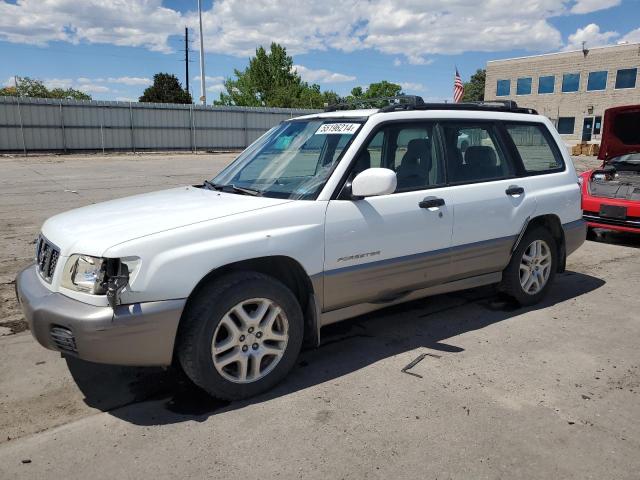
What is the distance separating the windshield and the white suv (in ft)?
0.05

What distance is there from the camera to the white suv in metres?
2.88

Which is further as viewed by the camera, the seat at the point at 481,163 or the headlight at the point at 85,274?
the seat at the point at 481,163

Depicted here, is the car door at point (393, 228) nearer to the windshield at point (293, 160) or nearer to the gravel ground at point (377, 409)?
the windshield at point (293, 160)

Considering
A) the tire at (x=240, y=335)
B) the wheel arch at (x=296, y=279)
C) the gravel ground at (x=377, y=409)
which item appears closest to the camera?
the gravel ground at (x=377, y=409)

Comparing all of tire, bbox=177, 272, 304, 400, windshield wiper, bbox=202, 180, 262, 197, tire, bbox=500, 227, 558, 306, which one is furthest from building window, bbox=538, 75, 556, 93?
tire, bbox=177, 272, 304, 400

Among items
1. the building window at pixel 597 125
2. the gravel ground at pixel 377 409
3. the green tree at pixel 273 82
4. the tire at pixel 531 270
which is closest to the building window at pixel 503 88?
the building window at pixel 597 125

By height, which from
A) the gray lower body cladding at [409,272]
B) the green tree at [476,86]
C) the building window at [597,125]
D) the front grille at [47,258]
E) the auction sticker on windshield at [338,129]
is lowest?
the gray lower body cladding at [409,272]

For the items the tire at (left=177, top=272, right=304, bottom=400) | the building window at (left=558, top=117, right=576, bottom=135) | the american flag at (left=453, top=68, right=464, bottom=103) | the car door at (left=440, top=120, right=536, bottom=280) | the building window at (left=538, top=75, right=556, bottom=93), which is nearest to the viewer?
the tire at (left=177, top=272, right=304, bottom=400)

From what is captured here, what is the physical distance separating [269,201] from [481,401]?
5.93 feet

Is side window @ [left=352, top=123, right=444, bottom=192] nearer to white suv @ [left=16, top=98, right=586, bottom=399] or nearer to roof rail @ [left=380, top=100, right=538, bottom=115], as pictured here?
white suv @ [left=16, top=98, right=586, bottom=399]

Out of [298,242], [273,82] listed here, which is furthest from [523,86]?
[298,242]

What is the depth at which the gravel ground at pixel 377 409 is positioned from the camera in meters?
2.66

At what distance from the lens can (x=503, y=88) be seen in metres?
57.5

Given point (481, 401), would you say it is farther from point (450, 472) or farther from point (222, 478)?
point (222, 478)
